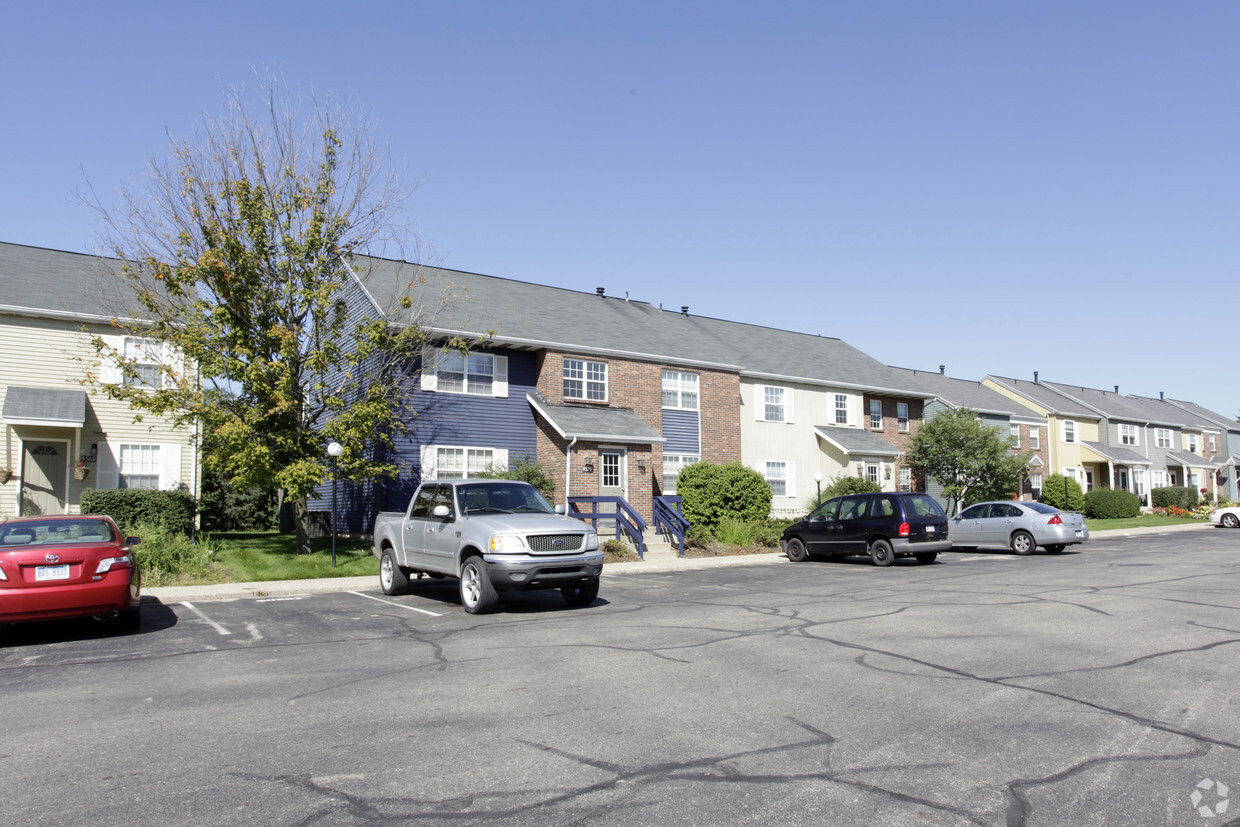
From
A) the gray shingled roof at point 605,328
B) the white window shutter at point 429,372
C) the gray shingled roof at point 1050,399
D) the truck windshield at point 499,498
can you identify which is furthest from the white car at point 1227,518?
the truck windshield at point 499,498

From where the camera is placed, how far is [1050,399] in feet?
172

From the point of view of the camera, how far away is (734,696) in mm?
6965

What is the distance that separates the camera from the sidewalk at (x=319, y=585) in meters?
14.2

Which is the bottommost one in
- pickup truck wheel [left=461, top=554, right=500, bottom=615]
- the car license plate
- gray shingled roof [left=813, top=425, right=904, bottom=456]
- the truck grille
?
pickup truck wheel [left=461, top=554, right=500, bottom=615]

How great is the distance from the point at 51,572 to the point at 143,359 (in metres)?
12.2

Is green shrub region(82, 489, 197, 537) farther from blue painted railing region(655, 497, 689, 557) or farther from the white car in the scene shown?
the white car

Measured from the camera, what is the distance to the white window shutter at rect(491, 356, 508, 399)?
24.8 metres

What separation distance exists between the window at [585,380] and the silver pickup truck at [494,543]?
12109 millimetres

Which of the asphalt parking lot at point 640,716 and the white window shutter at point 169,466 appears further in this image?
the white window shutter at point 169,466

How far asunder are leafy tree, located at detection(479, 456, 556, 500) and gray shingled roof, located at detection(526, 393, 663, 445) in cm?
125

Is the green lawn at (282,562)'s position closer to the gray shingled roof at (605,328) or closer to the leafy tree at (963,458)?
the gray shingled roof at (605,328)

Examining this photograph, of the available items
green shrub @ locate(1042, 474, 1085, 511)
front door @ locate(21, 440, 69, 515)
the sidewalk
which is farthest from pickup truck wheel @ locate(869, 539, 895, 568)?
green shrub @ locate(1042, 474, 1085, 511)

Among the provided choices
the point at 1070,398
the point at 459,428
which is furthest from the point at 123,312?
→ the point at 1070,398

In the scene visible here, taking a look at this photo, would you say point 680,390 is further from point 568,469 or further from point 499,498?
point 499,498
